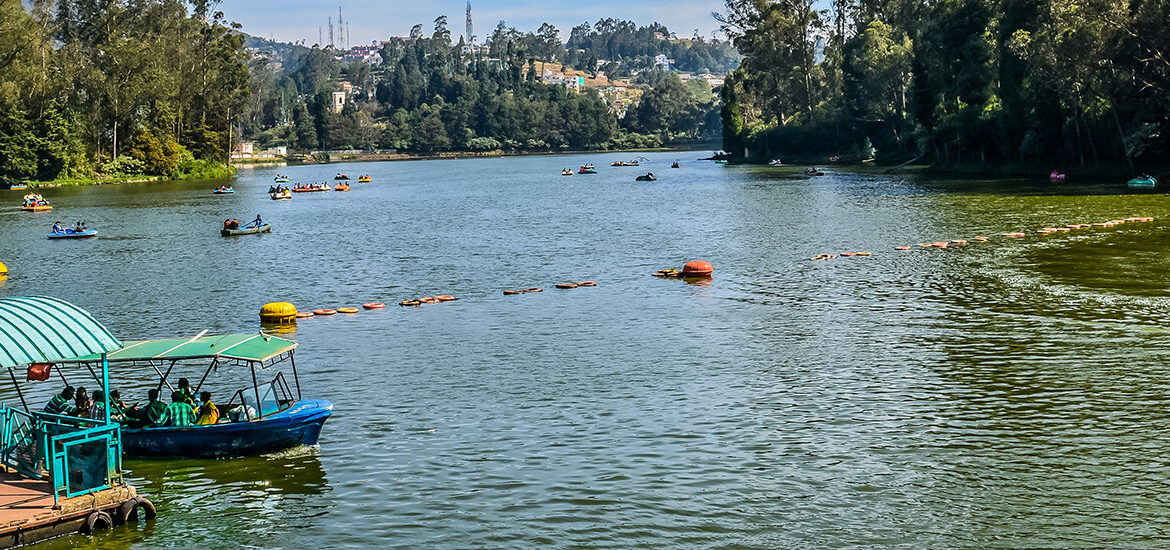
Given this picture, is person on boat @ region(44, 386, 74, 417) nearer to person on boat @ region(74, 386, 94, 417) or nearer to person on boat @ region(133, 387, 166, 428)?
person on boat @ region(74, 386, 94, 417)

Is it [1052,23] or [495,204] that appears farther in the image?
[495,204]

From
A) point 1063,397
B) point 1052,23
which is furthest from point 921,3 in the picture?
point 1063,397

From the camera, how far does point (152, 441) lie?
28.2 m

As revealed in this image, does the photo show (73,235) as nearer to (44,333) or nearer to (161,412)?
(161,412)

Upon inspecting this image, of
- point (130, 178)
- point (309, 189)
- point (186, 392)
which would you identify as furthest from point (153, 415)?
point (130, 178)

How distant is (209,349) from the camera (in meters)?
28.8

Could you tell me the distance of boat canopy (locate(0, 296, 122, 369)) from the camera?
75.8 ft

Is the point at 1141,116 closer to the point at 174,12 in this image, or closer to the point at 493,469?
the point at 493,469

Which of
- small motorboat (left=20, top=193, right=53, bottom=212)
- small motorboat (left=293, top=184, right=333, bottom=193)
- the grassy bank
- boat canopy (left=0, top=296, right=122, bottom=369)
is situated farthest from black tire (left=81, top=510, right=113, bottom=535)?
the grassy bank

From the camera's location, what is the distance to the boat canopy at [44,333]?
23.1m

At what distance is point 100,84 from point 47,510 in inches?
6218

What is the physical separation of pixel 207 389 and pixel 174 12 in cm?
17098

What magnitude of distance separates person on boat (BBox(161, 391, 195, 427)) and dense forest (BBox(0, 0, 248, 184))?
444ft

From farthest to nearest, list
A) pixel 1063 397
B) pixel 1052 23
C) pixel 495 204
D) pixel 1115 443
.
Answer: pixel 495 204 → pixel 1052 23 → pixel 1063 397 → pixel 1115 443
